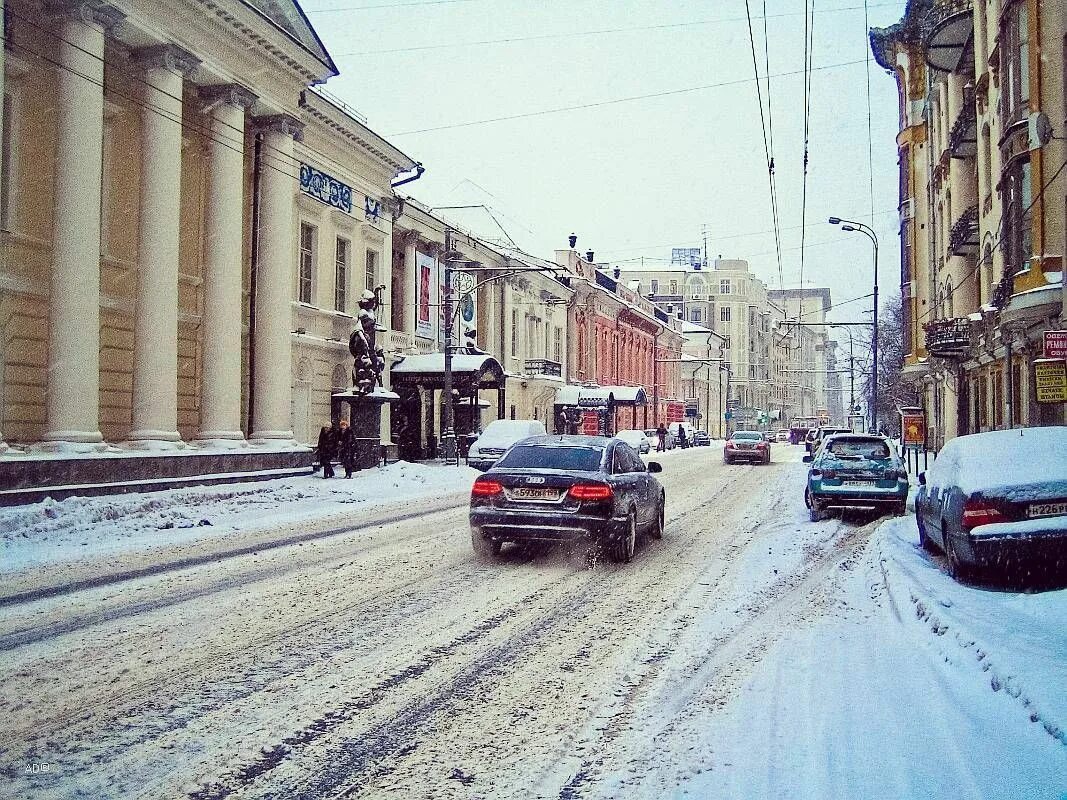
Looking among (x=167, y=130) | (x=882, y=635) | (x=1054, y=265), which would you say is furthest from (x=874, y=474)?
(x=167, y=130)

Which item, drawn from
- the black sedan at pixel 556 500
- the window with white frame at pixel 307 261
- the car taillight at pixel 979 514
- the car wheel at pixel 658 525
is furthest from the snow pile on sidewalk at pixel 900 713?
the window with white frame at pixel 307 261

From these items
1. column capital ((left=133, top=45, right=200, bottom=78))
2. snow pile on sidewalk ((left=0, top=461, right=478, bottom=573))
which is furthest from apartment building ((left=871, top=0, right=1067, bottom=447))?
column capital ((left=133, top=45, right=200, bottom=78))

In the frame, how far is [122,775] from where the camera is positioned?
4.20 meters

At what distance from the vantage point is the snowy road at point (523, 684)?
4.27 meters

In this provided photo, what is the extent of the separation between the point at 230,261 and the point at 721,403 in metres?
96.5

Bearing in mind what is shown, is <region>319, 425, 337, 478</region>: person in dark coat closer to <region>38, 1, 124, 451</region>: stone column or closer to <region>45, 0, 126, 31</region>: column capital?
<region>38, 1, 124, 451</region>: stone column

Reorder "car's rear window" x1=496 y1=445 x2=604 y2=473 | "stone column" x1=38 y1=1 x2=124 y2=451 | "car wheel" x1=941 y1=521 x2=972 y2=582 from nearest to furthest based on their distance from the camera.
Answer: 1. "car wheel" x1=941 y1=521 x2=972 y2=582
2. "car's rear window" x1=496 y1=445 x2=604 y2=473
3. "stone column" x1=38 y1=1 x2=124 y2=451

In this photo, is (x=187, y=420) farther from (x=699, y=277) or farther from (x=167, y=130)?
(x=699, y=277)

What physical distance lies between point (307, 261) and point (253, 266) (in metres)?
3.28

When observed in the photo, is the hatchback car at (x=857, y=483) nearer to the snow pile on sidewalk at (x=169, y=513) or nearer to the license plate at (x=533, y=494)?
the license plate at (x=533, y=494)

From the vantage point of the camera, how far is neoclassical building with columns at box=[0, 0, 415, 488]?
18047 millimetres

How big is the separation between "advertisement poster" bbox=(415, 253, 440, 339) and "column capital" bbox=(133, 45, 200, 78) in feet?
55.4

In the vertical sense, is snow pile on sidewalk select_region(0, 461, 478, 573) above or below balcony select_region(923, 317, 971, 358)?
below

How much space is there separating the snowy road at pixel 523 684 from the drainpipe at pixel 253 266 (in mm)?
16209
